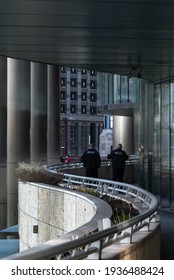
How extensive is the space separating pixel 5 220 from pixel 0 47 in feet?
75.1

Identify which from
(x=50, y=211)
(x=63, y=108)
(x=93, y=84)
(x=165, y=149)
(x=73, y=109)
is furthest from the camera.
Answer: (x=93, y=84)

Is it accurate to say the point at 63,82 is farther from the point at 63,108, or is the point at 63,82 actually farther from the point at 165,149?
the point at 165,149

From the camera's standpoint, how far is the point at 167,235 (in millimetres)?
13180

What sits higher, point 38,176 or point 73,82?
point 73,82

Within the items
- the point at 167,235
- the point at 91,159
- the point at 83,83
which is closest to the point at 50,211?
the point at 91,159

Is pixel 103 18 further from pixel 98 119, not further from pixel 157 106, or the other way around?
pixel 98 119

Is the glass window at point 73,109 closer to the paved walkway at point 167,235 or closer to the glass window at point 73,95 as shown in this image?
the glass window at point 73,95

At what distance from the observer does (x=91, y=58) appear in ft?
55.8

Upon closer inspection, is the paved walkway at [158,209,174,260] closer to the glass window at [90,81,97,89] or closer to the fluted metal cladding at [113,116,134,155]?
the fluted metal cladding at [113,116,134,155]

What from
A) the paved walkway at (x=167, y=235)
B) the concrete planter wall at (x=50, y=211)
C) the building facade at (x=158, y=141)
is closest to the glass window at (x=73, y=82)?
the building facade at (x=158, y=141)

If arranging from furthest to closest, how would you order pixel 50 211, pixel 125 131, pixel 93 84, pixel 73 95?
pixel 93 84 → pixel 73 95 → pixel 125 131 → pixel 50 211

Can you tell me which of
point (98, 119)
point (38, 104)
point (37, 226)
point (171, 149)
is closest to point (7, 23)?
point (37, 226)

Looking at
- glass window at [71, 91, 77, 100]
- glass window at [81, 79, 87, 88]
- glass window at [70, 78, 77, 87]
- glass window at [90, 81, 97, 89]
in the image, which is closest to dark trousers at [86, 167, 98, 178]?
glass window at [71, 91, 77, 100]

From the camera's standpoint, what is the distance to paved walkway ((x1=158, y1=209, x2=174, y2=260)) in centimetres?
1088
